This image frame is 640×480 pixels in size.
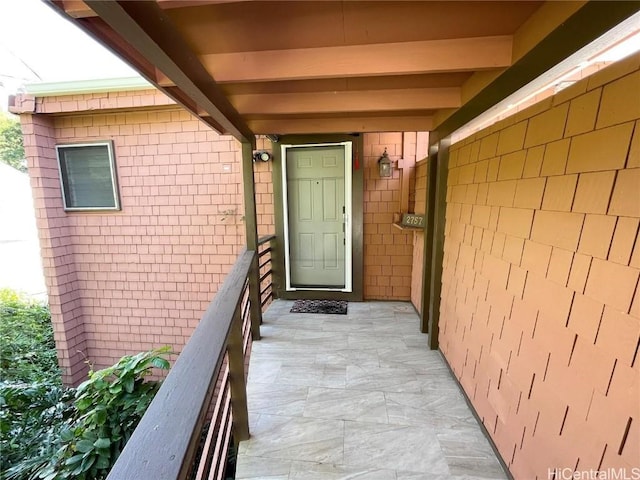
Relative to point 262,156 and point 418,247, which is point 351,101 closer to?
point 262,156

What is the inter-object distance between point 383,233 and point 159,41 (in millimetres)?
3000

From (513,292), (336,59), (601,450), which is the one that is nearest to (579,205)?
(513,292)

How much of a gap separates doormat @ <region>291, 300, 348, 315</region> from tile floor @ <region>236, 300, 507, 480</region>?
49 cm

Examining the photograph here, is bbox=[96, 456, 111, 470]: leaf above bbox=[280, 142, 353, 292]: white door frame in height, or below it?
below

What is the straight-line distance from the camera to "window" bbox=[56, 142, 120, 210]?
140 inches

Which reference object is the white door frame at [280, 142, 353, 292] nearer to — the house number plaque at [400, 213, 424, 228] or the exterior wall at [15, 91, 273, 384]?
the exterior wall at [15, 91, 273, 384]

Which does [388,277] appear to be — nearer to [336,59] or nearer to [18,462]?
[336,59]

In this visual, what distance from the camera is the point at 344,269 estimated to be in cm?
364

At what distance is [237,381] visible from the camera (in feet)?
4.87

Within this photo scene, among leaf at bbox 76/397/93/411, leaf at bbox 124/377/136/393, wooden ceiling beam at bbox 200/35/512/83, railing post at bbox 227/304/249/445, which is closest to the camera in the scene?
wooden ceiling beam at bbox 200/35/512/83

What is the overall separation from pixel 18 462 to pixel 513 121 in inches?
186

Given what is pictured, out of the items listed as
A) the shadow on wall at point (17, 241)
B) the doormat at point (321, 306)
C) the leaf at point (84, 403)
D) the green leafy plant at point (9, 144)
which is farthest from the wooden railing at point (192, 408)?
the green leafy plant at point (9, 144)

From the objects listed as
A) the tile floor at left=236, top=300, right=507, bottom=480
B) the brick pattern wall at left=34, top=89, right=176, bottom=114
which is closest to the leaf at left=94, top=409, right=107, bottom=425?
the tile floor at left=236, top=300, right=507, bottom=480

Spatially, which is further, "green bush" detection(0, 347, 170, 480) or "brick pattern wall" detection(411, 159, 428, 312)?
"brick pattern wall" detection(411, 159, 428, 312)
